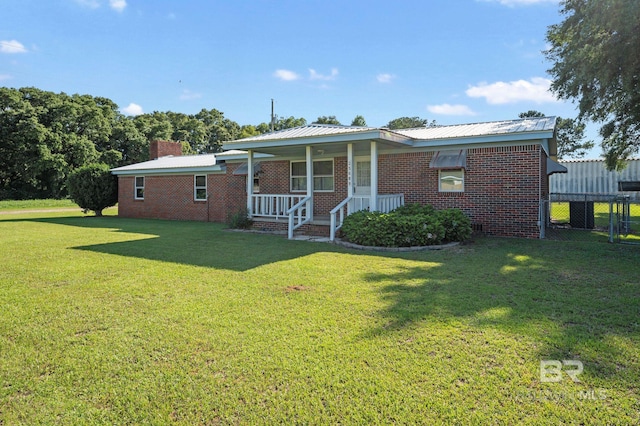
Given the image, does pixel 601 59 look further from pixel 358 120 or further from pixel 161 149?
pixel 358 120

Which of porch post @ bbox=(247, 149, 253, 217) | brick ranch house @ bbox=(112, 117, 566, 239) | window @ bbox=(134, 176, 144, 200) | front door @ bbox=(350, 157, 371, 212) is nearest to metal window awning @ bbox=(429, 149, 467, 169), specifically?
brick ranch house @ bbox=(112, 117, 566, 239)

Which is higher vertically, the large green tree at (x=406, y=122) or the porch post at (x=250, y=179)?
the large green tree at (x=406, y=122)

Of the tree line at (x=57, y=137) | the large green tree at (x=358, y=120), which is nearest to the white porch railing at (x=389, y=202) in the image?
the tree line at (x=57, y=137)

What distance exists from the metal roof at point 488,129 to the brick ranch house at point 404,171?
3cm

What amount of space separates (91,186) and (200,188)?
673 cm

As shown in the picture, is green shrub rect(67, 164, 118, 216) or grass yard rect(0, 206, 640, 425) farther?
green shrub rect(67, 164, 118, 216)

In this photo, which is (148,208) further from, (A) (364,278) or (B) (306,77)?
(A) (364,278)

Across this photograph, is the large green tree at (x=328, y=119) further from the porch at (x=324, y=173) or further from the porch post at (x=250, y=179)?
the porch post at (x=250, y=179)

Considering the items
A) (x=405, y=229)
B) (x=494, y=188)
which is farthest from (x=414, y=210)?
Answer: (x=494, y=188)

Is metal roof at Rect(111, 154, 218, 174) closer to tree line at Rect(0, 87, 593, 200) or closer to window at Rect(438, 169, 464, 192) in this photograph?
window at Rect(438, 169, 464, 192)

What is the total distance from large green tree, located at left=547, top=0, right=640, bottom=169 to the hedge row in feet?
16.1

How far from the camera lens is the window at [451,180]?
11.5m

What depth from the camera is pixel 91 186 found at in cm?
2027

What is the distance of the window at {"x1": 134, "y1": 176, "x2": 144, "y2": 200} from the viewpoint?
20.2m
